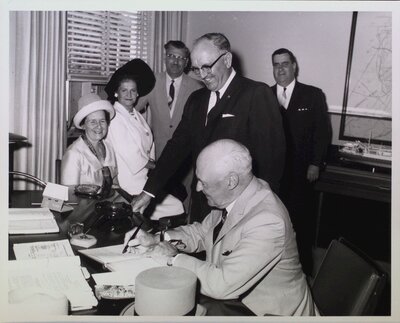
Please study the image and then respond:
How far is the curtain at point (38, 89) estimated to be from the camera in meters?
2.96

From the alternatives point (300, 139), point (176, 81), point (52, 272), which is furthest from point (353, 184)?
point (52, 272)

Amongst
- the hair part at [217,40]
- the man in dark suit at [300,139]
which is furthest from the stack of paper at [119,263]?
the man in dark suit at [300,139]

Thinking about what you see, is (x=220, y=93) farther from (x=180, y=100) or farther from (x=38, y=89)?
(x=38, y=89)

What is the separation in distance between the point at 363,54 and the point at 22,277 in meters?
2.84

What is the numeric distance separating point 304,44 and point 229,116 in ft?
5.40

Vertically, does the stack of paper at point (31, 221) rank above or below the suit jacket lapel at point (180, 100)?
below

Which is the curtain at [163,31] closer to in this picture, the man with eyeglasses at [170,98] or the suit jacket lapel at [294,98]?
the man with eyeglasses at [170,98]

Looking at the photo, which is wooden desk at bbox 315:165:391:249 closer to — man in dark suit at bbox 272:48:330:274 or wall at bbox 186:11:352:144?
man in dark suit at bbox 272:48:330:274

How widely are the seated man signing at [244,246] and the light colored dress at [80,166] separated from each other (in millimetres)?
922

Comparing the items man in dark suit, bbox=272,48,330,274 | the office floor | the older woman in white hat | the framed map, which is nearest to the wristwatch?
the older woman in white hat

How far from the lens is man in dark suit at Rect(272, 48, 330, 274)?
3055 millimetres

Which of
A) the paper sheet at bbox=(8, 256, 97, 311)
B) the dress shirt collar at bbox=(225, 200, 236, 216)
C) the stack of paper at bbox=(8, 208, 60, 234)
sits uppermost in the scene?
the dress shirt collar at bbox=(225, 200, 236, 216)

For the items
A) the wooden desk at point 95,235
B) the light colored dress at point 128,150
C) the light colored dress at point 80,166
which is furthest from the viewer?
the light colored dress at point 128,150

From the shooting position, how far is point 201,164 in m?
1.34
